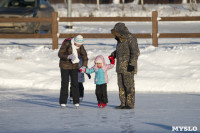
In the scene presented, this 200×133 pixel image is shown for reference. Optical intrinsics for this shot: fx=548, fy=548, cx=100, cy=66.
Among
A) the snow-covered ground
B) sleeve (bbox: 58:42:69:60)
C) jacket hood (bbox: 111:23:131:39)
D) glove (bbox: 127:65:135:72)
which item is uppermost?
jacket hood (bbox: 111:23:131:39)

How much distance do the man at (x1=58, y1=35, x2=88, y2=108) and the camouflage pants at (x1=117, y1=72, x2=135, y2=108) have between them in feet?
2.62

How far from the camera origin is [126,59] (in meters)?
9.53

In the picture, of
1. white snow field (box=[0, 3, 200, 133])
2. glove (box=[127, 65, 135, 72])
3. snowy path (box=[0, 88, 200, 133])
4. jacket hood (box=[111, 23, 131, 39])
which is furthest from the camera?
jacket hood (box=[111, 23, 131, 39])

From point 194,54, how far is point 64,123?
7.50 meters

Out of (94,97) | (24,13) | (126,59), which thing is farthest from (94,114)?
(24,13)

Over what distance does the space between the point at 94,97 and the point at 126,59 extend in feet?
7.14

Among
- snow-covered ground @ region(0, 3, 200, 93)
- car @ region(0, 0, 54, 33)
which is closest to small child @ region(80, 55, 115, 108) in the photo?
snow-covered ground @ region(0, 3, 200, 93)

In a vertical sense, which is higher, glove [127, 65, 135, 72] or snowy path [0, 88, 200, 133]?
glove [127, 65, 135, 72]

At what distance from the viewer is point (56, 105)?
10289 millimetres

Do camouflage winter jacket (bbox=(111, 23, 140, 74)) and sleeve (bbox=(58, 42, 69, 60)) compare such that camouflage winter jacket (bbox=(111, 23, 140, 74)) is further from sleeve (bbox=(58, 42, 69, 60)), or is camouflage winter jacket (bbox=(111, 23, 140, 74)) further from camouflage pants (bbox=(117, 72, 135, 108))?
sleeve (bbox=(58, 42, 69, 60))

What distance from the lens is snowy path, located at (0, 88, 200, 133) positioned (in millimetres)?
7698

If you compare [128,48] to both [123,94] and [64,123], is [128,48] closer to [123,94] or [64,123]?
[123,94]

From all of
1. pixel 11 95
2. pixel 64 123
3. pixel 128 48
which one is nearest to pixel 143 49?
Result: pixel 11 95

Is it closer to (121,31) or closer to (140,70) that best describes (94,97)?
(121,31)
